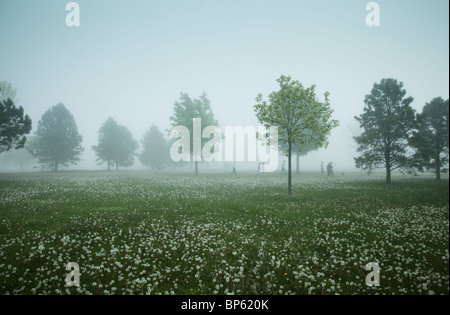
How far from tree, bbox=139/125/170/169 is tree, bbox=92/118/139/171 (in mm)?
5396

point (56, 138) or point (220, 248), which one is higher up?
point (56, 138)

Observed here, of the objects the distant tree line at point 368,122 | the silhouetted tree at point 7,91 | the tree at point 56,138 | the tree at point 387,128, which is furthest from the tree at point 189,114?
the tree at point 56,138

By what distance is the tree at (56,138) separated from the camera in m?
51.6

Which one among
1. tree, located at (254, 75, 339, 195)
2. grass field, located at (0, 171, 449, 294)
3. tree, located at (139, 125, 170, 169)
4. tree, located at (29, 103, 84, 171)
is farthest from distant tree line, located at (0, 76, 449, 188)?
tree, located at (139, 125, 170, 169)

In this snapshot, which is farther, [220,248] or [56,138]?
[56,138]

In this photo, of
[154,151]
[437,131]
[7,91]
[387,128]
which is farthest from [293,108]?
[154,151]

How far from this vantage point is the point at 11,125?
22.6 metres

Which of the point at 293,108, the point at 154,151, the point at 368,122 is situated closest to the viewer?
the point at 293,108

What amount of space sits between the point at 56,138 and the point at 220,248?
61.7 meters

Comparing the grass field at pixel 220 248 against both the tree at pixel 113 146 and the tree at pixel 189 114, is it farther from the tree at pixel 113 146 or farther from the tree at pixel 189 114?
the tree at pixel 113 146

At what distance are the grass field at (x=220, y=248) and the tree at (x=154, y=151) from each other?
62890 millimetres

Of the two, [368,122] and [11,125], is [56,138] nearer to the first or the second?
[11,125]
